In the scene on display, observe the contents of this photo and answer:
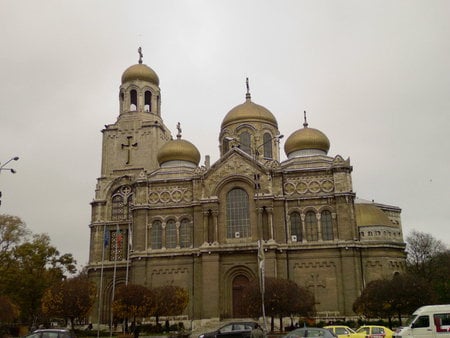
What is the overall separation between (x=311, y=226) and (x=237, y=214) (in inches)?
272

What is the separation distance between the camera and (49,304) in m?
41.8

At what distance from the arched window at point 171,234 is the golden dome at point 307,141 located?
14172 millimetres

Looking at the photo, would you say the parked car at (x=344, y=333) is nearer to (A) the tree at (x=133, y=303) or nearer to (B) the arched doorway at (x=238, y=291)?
(A) the tree at (x=133, y=303)

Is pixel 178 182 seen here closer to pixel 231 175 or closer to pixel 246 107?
pixel 231 175

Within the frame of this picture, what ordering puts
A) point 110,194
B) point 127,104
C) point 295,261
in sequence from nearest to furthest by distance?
point 295,261 < point 110,194 < point 127,104

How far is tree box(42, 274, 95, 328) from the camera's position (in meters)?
41.5

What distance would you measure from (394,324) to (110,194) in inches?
1244

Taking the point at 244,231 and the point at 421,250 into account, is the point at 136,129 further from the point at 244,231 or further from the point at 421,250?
the point at 421,250

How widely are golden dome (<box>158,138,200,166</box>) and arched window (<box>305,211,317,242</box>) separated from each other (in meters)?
14.1

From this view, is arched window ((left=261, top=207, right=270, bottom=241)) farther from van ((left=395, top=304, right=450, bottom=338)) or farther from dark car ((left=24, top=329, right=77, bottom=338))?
dark car ((left=24, top=329, right=77, bottom=338))

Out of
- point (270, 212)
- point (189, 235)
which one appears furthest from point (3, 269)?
point (270, 212)

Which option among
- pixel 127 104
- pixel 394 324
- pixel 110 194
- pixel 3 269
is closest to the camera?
pixel 394 324

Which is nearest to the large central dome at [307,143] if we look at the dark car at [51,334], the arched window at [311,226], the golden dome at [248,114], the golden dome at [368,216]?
the golden dome at [248,114]

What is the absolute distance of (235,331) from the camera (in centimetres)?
2942
